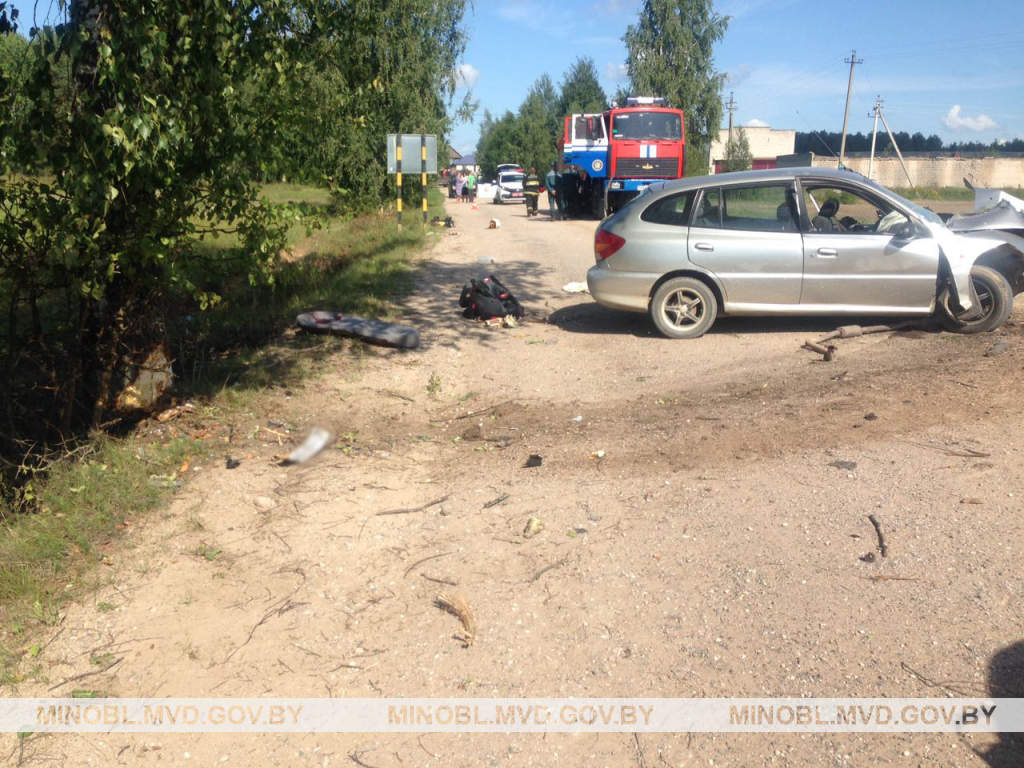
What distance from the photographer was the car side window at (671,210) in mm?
9312

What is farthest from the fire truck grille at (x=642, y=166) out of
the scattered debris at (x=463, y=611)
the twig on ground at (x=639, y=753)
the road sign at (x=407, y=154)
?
the twig on ground at (x=639, y=753)

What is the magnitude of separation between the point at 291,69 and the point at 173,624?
3889mm

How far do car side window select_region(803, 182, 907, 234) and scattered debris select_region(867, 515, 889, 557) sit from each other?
4.82m

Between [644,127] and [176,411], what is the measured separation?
21.0 metres

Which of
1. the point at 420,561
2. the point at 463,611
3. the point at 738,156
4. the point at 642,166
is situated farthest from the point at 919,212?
the point at 738,156

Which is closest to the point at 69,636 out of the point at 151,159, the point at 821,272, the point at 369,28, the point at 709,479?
the point at 151,159

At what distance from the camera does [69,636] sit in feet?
14.0

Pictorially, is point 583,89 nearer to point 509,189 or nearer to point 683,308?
point 509,189

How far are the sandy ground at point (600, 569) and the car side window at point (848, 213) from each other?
6.09 ft

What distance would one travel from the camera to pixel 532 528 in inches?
199

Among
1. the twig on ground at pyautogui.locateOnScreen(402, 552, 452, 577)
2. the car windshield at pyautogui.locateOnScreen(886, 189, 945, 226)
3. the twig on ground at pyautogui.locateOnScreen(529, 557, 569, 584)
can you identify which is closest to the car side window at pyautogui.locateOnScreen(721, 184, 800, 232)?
the car windshield at pyautogui.locateOnScreen(886, 189, 945, 226)

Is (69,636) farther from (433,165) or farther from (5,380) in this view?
(433,165)

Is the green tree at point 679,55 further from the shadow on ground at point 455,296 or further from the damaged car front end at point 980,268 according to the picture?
the damaged car front end at point 980,268

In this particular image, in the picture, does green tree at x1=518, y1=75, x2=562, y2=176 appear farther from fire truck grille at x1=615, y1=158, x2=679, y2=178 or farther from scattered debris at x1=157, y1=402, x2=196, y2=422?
Answer: scattered debris at x1=157, y1=402, x2=196, y2=422
